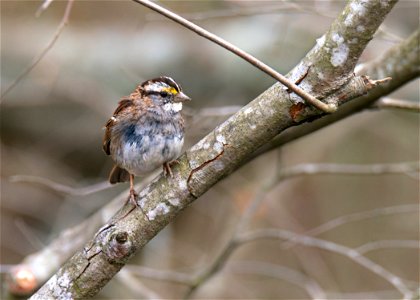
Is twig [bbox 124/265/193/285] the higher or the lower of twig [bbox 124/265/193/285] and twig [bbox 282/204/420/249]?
the lower

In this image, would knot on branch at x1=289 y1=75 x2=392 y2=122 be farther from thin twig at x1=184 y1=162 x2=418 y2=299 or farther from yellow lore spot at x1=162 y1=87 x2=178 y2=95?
thin twig at x1=184 y1=162 x2=418 y2=299

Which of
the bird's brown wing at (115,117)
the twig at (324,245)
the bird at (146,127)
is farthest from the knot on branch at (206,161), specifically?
the twig at (324,245)

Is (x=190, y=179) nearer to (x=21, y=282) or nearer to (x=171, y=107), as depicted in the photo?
(x=171, y=107)

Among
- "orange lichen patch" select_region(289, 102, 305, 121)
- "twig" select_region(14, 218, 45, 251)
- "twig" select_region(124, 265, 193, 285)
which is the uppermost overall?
"twig" select_region(14, 218, 45, 251)

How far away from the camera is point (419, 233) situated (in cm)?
666

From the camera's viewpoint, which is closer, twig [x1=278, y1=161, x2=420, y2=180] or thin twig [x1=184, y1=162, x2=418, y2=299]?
twig [x1=278, y1=161, x2=420, y2=180]

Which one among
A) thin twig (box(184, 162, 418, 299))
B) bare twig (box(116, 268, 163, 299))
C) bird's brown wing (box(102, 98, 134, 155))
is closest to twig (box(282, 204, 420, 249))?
thin twig (box(184, 162, 418, 299))

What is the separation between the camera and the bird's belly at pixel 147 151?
11.0ft

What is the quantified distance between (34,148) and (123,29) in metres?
1.44

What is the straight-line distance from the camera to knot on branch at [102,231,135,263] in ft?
9.16

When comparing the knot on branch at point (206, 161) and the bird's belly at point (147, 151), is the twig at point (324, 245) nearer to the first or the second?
the bird's belly at point (147, 151)

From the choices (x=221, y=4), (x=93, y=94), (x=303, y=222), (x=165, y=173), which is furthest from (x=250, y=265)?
(x=165, y=173)

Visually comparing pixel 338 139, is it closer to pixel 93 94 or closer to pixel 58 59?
pixel 93 94

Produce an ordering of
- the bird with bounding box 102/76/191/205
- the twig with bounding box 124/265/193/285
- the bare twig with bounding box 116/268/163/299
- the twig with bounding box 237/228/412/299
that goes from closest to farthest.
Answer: the bird with bounding box 102/76/191/205 → the twig with bounding box 237/228/412/299 → the twig with bounding box 124/265/193/285 → the bare twig with bounding box 116/268/163/299
